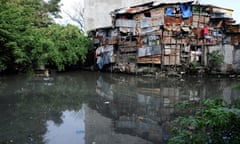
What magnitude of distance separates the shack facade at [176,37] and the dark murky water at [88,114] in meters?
5.58

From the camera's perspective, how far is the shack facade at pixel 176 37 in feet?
48.4

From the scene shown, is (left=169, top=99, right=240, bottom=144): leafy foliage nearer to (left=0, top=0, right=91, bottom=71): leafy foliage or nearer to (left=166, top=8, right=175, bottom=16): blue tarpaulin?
(left=0, top=0, right=91, bottom=71): leafy foliage

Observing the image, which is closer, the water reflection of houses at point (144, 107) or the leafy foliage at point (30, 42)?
the water reflection of houses at point (144, 107)

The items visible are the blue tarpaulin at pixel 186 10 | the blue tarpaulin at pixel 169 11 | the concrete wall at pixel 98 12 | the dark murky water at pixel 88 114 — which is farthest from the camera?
the concrete wall at pixel 98 12

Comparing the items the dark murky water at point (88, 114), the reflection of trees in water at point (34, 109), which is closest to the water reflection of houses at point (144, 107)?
the dark murky water at point (88, 114)

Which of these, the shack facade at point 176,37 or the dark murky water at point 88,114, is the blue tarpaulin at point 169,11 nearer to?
the shack facade at point 176,37

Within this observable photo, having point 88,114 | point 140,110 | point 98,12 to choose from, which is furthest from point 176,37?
point 98,12

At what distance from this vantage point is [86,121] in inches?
218

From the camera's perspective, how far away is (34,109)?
21.3 ft

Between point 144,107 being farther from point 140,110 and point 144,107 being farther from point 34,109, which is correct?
point 34,109

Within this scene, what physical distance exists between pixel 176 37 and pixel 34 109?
1045 centimetres

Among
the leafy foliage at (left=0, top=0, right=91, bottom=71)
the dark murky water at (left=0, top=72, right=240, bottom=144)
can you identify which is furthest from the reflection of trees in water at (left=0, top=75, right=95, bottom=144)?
the leafy foliage at (left=0, top=0, right=91, bottom=71)

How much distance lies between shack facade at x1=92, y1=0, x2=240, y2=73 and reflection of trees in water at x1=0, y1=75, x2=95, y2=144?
6846 mm

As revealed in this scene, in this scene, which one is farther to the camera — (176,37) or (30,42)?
(176,37)
